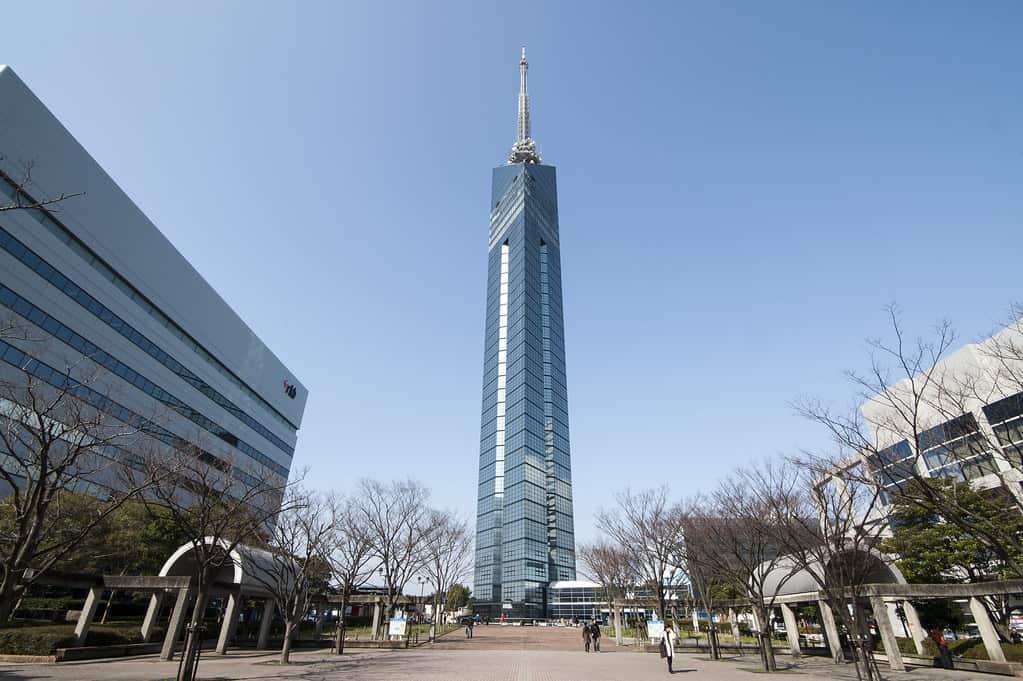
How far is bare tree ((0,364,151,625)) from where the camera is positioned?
11.2 meters

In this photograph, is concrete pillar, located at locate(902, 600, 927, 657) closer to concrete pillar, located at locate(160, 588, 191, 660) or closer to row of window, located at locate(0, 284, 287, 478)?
concrete pillar, located at locate(160, 588, 191, 660)

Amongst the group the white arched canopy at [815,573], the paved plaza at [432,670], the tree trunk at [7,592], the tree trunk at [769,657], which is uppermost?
the white arched canopy at [815,573]

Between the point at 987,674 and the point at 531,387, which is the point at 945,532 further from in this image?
the point at 531,387

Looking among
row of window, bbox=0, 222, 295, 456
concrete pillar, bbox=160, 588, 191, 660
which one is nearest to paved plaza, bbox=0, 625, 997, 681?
concrete pillar, bbox=160, 588, 191, 660

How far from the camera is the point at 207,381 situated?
59938 mm

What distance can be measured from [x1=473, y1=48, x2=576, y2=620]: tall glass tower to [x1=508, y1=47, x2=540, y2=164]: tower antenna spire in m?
14.4

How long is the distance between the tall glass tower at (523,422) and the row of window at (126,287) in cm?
5603

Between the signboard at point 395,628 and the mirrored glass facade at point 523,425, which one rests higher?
the mirrored glass facade at point 523,425

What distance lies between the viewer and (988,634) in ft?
65.8

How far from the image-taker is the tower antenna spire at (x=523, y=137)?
560ft

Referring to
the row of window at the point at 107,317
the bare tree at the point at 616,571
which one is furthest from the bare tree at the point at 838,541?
the row of window at the point at 107,317

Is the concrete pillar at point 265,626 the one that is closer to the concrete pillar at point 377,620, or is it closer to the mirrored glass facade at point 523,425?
the concrete pillar at point 377,620

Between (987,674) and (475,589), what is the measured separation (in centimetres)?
10109

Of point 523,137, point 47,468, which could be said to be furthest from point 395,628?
point 523,137
